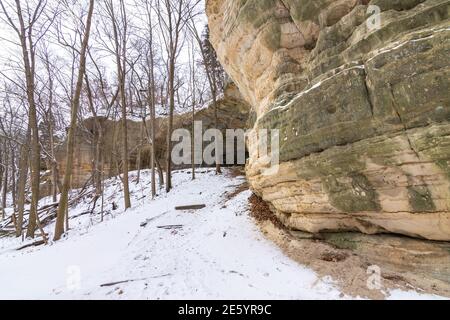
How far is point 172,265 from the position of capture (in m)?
5.45

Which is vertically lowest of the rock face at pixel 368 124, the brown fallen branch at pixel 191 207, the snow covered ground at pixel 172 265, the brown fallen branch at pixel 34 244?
the brown fallen branch at pixel 34 244

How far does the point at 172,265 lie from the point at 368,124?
4.76m

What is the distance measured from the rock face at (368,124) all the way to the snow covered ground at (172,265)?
125 cm

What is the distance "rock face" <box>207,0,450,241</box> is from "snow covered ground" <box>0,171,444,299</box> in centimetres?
125

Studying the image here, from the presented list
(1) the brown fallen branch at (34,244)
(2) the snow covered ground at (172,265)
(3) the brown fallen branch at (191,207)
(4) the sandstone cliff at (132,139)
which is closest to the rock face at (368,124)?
(2) the snow covered ground at (172,265)

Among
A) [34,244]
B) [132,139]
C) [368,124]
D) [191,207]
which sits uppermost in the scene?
[132,139]

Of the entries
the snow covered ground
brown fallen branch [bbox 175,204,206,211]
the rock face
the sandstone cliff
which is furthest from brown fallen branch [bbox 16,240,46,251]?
the sandstone cliff

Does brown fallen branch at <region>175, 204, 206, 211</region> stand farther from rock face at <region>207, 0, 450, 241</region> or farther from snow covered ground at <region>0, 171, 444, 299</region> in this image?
rock face at <region>207, 0, 450, 241</region>

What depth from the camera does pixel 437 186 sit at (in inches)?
140

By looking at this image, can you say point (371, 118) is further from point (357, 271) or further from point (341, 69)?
point (357, 271)

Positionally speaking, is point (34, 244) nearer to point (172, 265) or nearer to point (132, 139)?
point (172, 265)

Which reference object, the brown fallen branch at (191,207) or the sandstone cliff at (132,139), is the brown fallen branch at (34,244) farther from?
the sandstone cliff at (132,139)

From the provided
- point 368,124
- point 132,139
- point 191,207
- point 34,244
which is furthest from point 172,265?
point 132,139

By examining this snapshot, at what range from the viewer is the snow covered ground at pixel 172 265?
415cm
